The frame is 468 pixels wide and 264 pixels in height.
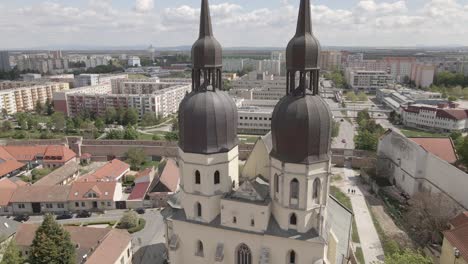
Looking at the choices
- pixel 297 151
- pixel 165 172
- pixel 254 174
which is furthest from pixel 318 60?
pixel 165 172

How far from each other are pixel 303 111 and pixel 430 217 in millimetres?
29858

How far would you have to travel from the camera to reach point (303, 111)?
76.8ft

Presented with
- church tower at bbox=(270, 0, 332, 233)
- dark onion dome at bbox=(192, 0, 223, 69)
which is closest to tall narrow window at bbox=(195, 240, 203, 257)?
church tower at bbox=(270, 0, 332, 233)

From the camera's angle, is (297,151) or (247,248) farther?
(247,248)

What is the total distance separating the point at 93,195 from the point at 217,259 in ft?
110

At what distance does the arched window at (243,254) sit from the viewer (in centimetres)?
2738

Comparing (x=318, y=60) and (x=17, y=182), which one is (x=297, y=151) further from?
(x=17, y=182)

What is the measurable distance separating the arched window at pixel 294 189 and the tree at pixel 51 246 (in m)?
24.8

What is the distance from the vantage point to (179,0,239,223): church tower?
2588 centimetres

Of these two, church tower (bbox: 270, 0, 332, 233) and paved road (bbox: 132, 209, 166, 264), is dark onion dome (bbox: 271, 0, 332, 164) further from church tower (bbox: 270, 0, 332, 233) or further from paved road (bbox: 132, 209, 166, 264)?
paved road (bbox: 132, 209, 166, 264)

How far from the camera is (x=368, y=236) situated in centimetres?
4419

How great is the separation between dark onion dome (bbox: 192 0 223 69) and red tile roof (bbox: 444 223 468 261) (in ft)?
96.8

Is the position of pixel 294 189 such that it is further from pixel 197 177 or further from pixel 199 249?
pixel 199 249

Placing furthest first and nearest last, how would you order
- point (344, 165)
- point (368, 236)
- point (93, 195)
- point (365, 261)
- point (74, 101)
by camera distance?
point (74, 101) → point (344, 165) → point (93, 195) → point (368, 236) → point (365, 261)
